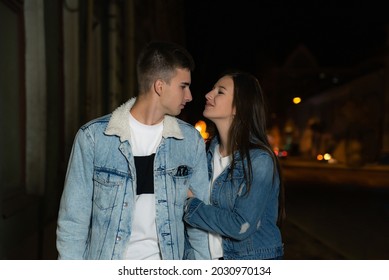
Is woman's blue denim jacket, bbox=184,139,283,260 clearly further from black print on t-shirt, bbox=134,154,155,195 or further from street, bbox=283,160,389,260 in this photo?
street, bbox=283,160,389,260

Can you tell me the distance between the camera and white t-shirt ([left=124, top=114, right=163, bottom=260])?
2586 millimetres

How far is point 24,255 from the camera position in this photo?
4.57m

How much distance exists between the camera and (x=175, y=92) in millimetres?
2760

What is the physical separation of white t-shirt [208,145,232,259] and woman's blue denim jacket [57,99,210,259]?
23cm

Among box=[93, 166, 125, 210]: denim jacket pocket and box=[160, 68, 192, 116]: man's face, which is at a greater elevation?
box=[160, 68, 192, 116]: man's face

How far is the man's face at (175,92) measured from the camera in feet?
8.95

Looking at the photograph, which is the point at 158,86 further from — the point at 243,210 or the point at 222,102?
the point at 243,210

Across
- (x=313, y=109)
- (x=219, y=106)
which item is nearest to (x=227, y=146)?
(x=219, y=106)

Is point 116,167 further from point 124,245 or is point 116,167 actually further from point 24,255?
point 24,255

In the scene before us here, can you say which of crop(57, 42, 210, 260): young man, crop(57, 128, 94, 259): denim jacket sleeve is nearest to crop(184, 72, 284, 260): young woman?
crop(57, 42, 210, 260): young man

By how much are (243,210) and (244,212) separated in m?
0.01

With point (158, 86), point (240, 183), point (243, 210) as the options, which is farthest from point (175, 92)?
point (243, 210)
